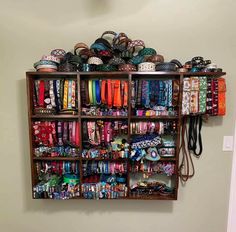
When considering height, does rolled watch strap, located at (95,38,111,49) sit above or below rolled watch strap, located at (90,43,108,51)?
above

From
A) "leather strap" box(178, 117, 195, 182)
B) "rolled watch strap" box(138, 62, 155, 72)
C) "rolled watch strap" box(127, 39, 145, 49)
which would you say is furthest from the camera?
"leather strap" box(178, 117, 195, 182)

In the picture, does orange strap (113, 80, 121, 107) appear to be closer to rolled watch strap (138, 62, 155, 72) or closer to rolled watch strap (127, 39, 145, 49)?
rolled watch strap (138, 62, 155, 72)

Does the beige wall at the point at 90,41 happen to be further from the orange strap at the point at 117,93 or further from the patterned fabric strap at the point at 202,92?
the orange strap at the point at 117,93

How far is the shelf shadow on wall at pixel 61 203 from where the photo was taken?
1.52 meters

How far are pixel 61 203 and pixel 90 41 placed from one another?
1.49 meters

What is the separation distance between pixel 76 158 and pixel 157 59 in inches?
38.8

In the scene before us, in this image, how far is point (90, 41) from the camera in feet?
4.75

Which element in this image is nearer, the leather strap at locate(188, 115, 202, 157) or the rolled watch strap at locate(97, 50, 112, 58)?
the rolled watch strap at locate(97, 50, 112, 58)

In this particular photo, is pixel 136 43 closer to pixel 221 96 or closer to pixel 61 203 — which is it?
pixel 221 96

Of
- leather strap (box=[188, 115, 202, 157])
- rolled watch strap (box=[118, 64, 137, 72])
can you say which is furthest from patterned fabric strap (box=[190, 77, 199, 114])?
rolled watch strap (box=[118, 64, 137, 72])

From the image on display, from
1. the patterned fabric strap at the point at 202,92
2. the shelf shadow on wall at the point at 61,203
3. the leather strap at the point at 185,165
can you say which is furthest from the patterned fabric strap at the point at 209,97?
the shelf shadow on wall at the point at 61,203

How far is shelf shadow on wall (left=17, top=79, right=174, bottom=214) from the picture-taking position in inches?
59.7

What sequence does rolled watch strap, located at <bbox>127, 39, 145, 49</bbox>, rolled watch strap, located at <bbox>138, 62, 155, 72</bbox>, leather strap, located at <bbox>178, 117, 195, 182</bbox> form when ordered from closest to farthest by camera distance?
rolled watch strap, located at <bbox>138, 62, 155, 72</bbox>, rolled watch strap, located at <bbox>127, 39, 145, 49</bbox>, leather strap, located at <bbox>178, 117, 195, 182</bbox>
